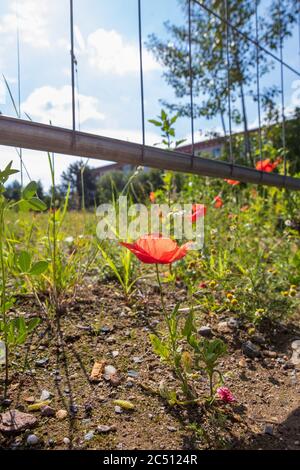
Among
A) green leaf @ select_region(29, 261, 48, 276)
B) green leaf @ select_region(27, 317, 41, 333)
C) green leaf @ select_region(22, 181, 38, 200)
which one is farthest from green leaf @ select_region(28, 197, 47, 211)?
green leaf @ select_region(27, 317, 41, 333)

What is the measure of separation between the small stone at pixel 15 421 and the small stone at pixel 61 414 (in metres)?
0.04

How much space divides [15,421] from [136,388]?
254mm

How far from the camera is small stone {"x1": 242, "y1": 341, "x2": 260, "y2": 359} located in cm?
97

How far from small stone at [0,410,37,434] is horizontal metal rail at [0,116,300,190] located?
51cm

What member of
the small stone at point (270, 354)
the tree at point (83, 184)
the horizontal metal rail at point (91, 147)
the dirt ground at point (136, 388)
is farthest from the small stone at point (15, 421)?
the tree at point (83, 184)

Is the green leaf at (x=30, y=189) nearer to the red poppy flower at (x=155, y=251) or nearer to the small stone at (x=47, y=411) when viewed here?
the red poppy flower at (x=155, y=251)

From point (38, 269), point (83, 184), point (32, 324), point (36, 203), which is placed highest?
point (83, 184)

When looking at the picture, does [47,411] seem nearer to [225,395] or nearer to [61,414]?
[61,414]

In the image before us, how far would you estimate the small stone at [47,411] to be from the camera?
2.27ft

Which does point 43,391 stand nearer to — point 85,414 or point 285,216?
point 85,414

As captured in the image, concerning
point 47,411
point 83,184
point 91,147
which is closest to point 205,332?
point 47,411

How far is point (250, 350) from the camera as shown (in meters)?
0.97

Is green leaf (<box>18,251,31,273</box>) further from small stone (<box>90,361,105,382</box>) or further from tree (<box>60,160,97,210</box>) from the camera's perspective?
tree (<box>60,160,97,210</box>)

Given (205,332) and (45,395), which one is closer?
(45,395)
